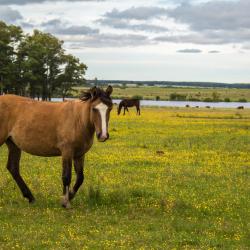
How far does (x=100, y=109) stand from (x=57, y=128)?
57.4 inches

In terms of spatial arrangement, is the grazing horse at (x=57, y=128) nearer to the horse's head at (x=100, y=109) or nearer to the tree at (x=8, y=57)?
the horse's head at (x=100, y=109)

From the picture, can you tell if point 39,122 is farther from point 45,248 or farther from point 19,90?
point 19,90

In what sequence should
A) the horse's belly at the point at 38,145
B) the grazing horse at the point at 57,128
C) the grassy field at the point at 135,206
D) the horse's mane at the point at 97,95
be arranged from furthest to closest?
the horse's belly at the point at 38,145
the grazing horse at the point at 57,128
the horse's mane at the point at 97,95
the grassy field at the point at 135,206

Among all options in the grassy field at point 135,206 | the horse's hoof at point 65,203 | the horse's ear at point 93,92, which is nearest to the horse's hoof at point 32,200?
the grassy field at point 135,206

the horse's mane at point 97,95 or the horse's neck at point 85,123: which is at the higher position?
the horse's mane at point 97,95

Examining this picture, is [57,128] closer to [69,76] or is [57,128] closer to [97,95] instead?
[97,95]

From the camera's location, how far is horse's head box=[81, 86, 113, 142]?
418 inches

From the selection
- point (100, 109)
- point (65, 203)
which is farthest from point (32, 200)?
point (100, 109)

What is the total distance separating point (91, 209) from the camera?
11336 mm

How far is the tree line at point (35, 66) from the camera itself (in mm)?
86688

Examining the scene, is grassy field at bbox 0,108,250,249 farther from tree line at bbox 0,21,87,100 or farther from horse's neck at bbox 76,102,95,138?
tree line at bbox 0,21,87,100

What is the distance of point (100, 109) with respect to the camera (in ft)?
35.5

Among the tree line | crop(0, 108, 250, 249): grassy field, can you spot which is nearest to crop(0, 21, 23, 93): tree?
the tree line

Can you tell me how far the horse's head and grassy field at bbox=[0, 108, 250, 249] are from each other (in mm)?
1763
